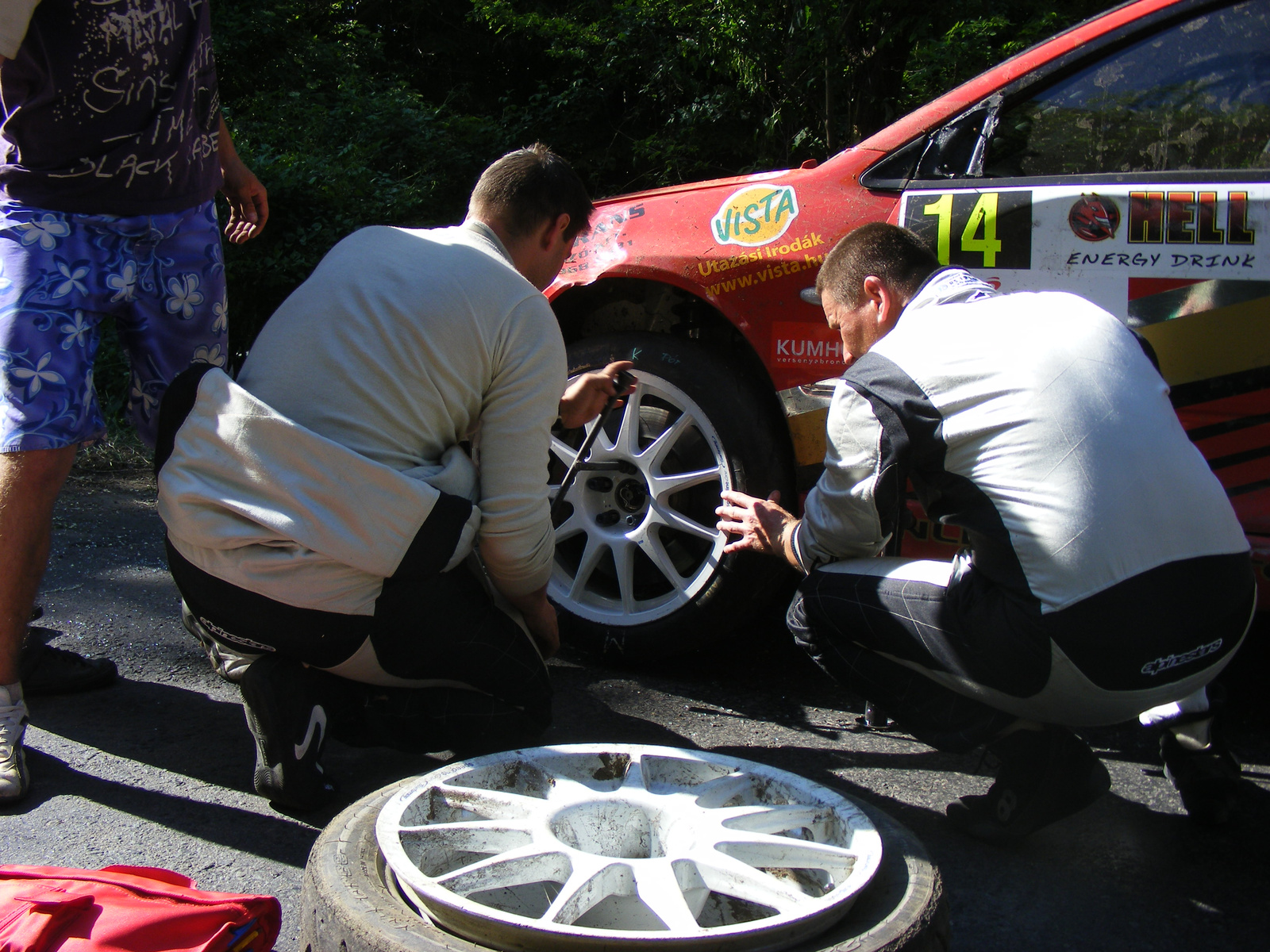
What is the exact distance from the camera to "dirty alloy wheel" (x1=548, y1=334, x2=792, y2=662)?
265 cm

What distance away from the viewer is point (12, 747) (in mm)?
2062

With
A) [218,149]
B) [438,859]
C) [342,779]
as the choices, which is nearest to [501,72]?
[218,149]

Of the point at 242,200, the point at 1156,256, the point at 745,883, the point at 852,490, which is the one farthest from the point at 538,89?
the point at 745,883

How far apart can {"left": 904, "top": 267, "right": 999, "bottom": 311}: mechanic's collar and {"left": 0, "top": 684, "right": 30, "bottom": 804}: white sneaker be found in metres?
1.90

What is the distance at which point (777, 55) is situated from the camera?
6531 millimetres

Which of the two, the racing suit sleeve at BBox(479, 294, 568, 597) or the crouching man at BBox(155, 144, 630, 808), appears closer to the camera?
the crouching man at BBox(155, 144, 630, 808)

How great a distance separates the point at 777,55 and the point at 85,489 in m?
4.57

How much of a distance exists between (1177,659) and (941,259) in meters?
1.06

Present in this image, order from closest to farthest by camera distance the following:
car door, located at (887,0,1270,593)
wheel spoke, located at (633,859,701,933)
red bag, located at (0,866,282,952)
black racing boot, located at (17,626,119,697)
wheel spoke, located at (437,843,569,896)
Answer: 1. red bag, located at (0,866,282,952)
2. wheel spoke, located at (633,859,701,933)
3. wheel spoke, located at (437,843,569,896)
4. car door, located at (887,0,1270,593)
5. black racing boot, located at (17,626,119,697)

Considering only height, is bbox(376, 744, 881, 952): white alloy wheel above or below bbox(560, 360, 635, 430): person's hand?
below

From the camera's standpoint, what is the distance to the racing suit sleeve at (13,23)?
2111 mm

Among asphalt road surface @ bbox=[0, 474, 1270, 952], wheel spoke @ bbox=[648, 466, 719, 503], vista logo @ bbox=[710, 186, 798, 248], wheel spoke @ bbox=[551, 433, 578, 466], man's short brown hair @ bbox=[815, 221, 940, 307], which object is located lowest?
asphalt road surface @ bbox=[0, 474, 1270, 952]

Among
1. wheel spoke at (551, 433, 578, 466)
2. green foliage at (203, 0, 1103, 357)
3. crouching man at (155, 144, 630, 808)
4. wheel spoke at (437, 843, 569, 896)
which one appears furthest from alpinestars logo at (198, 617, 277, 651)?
green foliage at (203, 0, 1103, 357)

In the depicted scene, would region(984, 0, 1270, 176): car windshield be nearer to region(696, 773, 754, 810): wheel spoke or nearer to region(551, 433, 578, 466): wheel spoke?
region(551, 433, 578, 466): wheel spoke
